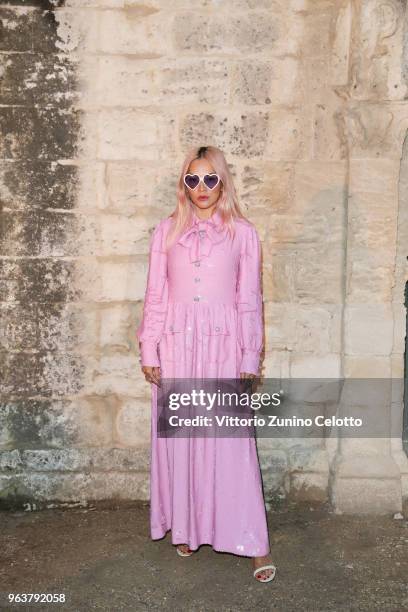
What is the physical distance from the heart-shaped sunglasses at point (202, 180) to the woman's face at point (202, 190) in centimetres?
1

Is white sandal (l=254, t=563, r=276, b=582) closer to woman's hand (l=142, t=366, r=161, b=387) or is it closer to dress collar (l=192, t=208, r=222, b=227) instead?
woman's hand (l=142, t=366, r=161, b=387)

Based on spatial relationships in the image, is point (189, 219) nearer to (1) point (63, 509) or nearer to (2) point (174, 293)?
(2) point (174, 293)

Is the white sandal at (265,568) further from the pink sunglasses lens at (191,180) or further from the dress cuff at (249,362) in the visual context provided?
the pink sunglasses lens at (191,180)

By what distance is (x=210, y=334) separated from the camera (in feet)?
10.6

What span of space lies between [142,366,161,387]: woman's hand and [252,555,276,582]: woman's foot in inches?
36.5

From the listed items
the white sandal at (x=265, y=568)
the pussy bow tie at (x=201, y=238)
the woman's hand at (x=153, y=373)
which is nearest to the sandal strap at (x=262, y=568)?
the white sandal at (x=265, y=568)

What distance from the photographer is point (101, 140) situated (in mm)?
3938

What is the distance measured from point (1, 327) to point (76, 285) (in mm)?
485

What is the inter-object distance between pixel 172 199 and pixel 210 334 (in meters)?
1.06

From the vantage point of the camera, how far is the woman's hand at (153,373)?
3.31 metres

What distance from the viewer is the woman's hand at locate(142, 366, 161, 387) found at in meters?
3.31

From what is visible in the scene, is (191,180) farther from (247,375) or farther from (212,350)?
(247,375)

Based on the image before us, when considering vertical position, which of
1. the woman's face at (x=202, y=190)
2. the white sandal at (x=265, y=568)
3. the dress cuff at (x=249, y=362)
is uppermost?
the woman's face at (x=202, y=190)

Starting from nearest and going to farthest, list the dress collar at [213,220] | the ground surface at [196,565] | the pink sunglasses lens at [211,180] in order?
the ground surface at [196,565] < the pink sunglasses lens at [211,180] < the dress collar at [213,220]
